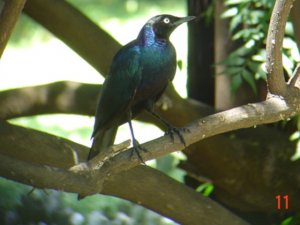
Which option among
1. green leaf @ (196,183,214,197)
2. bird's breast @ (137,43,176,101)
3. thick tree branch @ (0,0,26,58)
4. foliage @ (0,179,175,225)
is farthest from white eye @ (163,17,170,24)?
green leaf @ (196,183,214,197)

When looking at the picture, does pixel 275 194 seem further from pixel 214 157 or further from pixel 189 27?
pixel 189 27

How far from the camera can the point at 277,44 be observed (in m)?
3.90

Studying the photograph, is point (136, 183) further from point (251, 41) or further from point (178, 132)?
point (251, 41)

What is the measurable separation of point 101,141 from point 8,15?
86 centimetres

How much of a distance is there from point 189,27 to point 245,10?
0.92m

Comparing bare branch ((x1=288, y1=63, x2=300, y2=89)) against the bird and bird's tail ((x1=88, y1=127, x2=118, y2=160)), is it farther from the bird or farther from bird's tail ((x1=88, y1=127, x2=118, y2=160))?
bird's tail ((x1=88, y1=127, x2=118, y2=160))

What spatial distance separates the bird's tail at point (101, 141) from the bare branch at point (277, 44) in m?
0.92

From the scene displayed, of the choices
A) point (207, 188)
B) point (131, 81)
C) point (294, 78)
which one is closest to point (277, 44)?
point (294, 78)

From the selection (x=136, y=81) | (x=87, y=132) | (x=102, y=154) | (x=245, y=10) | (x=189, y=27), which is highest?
(x=87, y=132)

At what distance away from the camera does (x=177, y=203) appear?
15.1 feet

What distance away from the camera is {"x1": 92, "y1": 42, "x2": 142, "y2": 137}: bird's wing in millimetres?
4281

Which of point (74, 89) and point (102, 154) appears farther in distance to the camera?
point (74, 89)

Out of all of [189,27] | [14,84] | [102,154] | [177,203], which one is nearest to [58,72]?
[14,84]

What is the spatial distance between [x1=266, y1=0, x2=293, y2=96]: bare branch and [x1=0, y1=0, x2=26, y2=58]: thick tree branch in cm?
113
